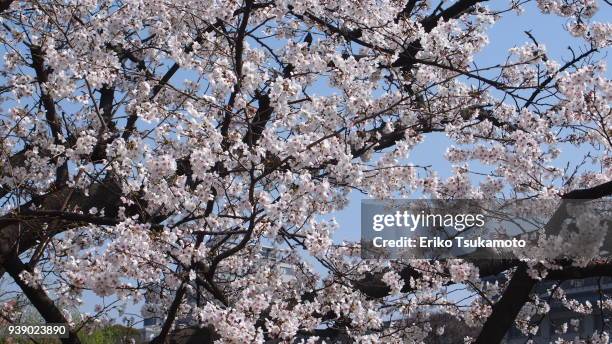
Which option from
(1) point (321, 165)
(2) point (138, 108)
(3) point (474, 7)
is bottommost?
(1) point (321, 165)

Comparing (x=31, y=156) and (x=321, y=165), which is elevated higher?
(x=31, y=156)

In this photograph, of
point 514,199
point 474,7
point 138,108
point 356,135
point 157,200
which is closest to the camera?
point 157,200

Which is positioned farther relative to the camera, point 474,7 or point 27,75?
point 474,7

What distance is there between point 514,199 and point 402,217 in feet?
4.15

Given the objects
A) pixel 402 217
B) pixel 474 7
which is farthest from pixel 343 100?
pixel 474 7

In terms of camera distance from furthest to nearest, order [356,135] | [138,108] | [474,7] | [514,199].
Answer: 1. [474,7]
2. [514,199]
3. [356,135]
4. [138,108]

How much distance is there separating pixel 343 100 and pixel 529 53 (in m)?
2.25

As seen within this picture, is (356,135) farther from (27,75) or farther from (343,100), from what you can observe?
(27,75)

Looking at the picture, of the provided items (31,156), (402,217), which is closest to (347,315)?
(402,217)

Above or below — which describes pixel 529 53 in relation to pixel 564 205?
above

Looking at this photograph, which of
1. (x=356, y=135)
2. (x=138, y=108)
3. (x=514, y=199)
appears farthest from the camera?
(x=514, y=199)

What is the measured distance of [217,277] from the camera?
9695 mm

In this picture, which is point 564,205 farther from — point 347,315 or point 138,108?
point 138,108

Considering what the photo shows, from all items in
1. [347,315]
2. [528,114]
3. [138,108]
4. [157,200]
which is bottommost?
[347,315]
